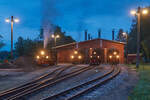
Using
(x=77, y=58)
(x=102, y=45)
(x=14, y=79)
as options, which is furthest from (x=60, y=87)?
(x=102, y=45)

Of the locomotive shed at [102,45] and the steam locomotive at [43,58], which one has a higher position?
the locomotive shed at [102,45]

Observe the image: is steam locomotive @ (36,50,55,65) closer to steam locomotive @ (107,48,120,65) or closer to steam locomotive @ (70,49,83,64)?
steam locomotive @ (70,49,83,64)

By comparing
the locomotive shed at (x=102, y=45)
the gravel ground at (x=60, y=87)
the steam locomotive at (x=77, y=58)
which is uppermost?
the locomotive shed at (x=102, y=45)

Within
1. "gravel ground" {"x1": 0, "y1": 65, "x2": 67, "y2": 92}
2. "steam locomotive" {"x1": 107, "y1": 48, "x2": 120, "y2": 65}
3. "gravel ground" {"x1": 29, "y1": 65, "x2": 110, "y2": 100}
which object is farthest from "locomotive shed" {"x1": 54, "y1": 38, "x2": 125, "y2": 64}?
"gravel ground" {"x1": 29, "y1": 65, "x2": 110, "y2": 100}

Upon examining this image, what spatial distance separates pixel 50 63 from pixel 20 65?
439 cm

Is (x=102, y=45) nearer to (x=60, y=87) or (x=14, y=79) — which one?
(x=14, y=79)

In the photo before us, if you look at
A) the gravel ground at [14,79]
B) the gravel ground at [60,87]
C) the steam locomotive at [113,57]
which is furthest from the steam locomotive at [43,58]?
the gravel ground at [60,87]

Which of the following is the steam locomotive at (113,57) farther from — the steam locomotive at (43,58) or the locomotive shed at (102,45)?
the steam locomotive at (43,58)

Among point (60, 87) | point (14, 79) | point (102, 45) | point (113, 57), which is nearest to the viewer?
point (60, 87)

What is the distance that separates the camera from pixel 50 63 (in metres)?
28.3

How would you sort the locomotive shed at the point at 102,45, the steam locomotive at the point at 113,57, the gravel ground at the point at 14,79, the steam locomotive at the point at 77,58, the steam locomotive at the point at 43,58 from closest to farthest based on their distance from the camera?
the gravel ground at the point at 14,79, the steam locomotive at the point at 43,58, the steam locomotive at the point at 113,57, the steam locomotive at the point at 77,58, the locomotive shed at the point at 102,45

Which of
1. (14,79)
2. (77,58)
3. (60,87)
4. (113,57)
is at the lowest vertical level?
(60,87)

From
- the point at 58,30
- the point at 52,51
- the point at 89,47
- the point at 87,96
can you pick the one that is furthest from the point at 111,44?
the point at 58,30

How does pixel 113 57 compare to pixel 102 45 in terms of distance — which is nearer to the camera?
pixel 113 57
